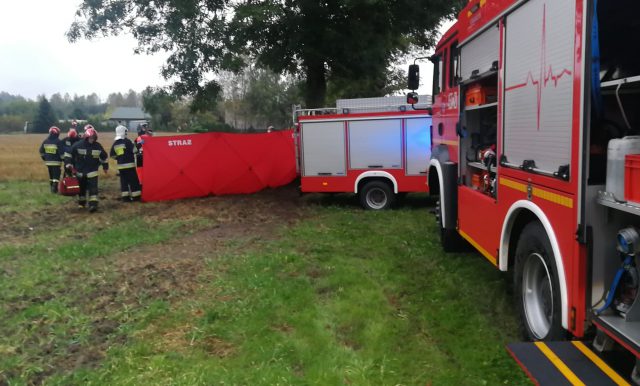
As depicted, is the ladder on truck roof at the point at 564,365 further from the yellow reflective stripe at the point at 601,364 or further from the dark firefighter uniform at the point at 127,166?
the dark firefighter uniform at the point at 127,166

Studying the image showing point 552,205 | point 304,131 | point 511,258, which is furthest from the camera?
point 304,131

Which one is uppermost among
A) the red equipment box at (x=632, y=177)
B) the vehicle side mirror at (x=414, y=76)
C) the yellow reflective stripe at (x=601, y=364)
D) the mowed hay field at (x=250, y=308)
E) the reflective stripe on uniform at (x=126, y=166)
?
the vehicle side mirror at (x=414, y=76)

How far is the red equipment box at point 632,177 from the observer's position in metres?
2.67

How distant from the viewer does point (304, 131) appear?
1147 cm

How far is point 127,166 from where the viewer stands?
40.3 ft

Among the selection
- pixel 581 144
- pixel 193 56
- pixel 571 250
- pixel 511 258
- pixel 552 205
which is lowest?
pixel 511 258

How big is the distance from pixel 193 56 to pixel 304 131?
327 cm

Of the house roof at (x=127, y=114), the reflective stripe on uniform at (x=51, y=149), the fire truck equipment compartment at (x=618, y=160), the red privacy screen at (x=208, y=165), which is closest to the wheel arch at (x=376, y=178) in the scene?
the red privacy screen at (x=208, y=165)

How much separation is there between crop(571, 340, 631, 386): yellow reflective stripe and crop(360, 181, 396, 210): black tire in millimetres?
8087

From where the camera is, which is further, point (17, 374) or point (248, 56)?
point (248, 56)

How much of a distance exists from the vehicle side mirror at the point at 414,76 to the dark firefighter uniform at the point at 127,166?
24.7 ft

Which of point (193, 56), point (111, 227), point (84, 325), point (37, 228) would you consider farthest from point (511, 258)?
point (193, 56)

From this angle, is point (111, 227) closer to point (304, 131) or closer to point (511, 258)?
point (304, 131)

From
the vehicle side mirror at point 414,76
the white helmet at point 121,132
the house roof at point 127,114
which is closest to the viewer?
the vehicle side mirror at point 414,76
